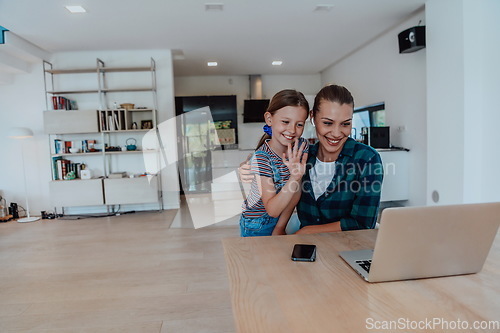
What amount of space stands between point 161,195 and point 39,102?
2631mm

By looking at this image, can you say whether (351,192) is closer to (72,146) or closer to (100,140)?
(100,140)

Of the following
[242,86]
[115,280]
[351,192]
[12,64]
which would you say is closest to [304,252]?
[351,192]

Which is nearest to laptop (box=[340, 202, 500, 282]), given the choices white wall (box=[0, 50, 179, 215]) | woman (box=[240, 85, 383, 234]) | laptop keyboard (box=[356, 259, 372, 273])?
laptop keyboard (box=[356, 259, 372, 273])

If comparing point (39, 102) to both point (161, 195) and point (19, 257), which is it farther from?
point (19, 257)

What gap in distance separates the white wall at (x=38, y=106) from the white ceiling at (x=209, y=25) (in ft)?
0.79

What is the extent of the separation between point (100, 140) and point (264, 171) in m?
4.98

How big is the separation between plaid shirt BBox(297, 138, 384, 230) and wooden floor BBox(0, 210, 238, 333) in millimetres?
1037

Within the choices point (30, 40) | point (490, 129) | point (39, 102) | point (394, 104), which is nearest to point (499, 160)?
point (490, 129)

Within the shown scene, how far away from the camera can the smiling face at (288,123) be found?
1.38 metres

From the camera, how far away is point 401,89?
4648 millimetres

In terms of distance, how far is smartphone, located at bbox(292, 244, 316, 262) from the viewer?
38.3 inches

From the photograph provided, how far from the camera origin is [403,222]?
29.2 inches

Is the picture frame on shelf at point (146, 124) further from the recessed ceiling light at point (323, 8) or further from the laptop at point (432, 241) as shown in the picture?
the laptop at point (432, 241)

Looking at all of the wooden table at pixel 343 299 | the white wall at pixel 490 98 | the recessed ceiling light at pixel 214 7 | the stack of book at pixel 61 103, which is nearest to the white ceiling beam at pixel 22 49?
the stack of book at pixel 61 103
